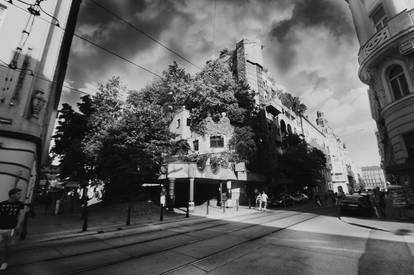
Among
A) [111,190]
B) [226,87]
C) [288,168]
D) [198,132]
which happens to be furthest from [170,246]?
[288,168]

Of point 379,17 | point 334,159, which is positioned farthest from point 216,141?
point 334,159

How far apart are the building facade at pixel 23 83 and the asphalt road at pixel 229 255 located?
11.2ft

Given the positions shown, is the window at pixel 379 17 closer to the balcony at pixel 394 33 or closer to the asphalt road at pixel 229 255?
the balcony at pixel 394 33

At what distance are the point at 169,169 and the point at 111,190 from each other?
899 centimetres

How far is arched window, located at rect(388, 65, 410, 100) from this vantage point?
12.9m

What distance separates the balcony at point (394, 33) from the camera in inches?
456

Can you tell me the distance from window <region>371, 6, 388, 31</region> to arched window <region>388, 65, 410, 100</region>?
3.37 m

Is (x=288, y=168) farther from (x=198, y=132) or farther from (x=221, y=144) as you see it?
(x=198, y=132)

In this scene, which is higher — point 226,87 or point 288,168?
point 226,87

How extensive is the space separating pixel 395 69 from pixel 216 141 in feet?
61.1

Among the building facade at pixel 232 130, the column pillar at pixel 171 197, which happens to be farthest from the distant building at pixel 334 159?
the column pillar at pixel 171 197

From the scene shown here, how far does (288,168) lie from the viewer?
36.0 metres

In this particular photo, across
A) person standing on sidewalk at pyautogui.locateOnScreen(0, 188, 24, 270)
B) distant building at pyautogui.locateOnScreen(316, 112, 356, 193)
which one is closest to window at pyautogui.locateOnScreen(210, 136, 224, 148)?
person standing on sidewalk at pyautogui.locateOnScreen(0, 188, 24, 270)

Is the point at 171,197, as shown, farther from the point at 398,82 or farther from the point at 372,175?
the point at 372,175
